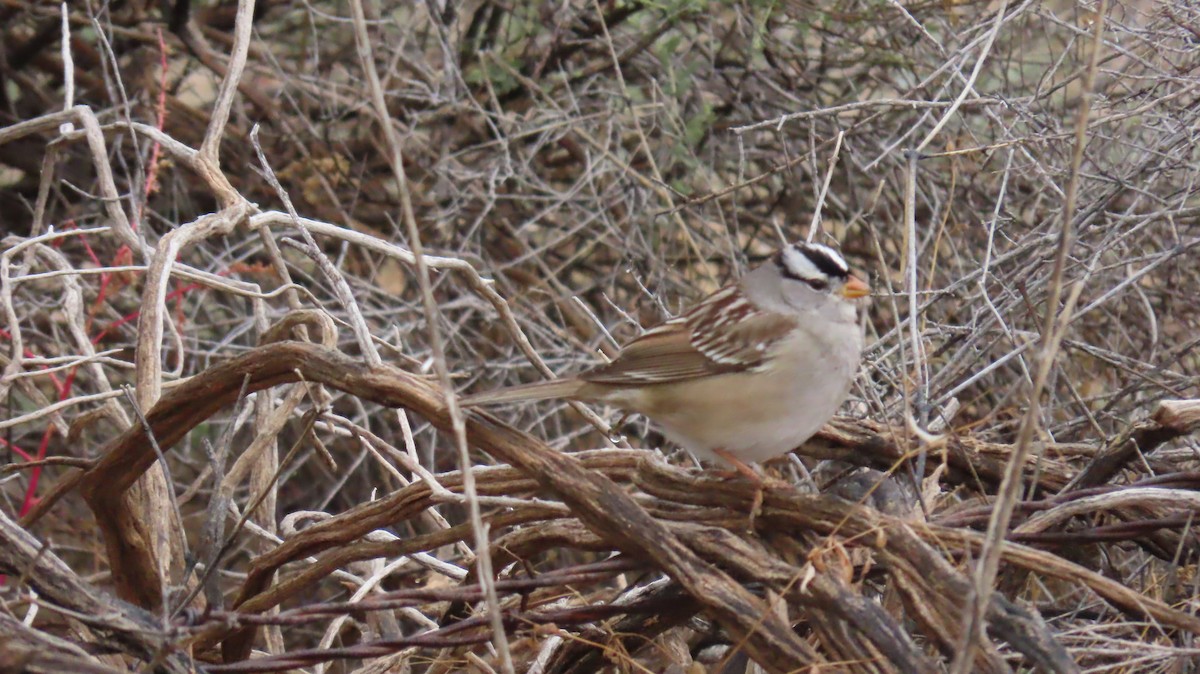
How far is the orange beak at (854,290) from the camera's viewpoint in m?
2.95

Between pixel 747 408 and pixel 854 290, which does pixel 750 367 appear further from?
pixel 854 290

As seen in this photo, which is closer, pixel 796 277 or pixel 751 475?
pixel 751 475

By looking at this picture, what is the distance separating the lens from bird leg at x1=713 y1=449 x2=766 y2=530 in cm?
207

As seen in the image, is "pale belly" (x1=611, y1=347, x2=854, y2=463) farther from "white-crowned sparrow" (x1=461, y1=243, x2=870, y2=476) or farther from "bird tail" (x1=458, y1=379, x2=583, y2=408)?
"bird tail" (x1=458, y1=379, x2=583, y2=408)

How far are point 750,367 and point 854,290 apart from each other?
33 cm

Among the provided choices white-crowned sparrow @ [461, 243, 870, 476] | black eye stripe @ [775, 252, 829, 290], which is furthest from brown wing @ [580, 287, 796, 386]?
black eye stripe @ [775, 252, 829, 290]

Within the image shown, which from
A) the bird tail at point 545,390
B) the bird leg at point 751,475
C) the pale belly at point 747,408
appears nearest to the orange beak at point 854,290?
the pale belly at point 747,408

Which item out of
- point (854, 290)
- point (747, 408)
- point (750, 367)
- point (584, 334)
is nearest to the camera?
point (747, 408)

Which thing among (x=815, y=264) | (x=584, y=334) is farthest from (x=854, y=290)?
(x=584, y=334)

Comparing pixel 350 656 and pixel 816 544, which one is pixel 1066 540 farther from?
pixel 350 656

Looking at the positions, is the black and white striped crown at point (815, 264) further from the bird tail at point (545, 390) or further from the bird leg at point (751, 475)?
the bird tail at point (545, 390)

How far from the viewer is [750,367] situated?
9.28 ft

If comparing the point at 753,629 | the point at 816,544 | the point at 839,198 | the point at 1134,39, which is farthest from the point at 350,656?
the point at 839,198

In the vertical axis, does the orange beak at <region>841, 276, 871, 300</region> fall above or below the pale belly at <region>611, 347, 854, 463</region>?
above
